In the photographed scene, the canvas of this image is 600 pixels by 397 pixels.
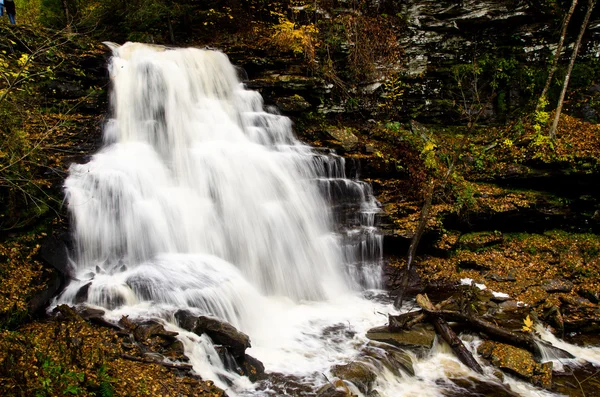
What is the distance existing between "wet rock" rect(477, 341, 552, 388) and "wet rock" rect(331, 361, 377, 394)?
92.5 inches

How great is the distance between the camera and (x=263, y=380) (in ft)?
18.4

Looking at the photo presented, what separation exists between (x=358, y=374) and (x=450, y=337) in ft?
7.10

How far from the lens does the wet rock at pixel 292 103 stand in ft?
41.6

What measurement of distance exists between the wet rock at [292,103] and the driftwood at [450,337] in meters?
7.65

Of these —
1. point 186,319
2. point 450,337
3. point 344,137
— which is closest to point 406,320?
point 450,337

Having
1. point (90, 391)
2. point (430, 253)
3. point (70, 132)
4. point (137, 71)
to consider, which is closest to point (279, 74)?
point (137, 71)

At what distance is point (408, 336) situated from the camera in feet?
22.6

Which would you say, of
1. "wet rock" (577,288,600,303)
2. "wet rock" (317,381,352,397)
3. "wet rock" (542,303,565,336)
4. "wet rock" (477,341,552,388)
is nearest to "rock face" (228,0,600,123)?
"wet rock" (577,288,600,303)

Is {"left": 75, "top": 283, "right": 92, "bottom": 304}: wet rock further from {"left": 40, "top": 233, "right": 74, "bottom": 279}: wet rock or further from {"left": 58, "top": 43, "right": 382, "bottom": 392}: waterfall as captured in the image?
{"left": 40, "top": 233, "right": 74, "bottom": 279}: wet rock

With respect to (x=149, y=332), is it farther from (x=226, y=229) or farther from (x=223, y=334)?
(x=226, y=229)

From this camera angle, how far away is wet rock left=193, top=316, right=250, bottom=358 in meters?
5.70

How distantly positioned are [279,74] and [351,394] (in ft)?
36.0

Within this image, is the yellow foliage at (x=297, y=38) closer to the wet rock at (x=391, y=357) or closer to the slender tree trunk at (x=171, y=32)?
the slender tree trunk at (x=171, y=32)

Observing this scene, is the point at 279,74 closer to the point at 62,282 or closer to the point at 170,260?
the point at 170,260
